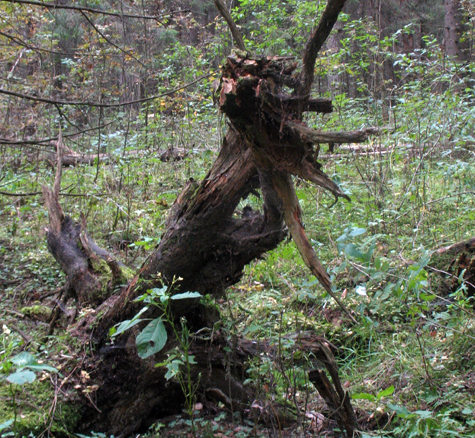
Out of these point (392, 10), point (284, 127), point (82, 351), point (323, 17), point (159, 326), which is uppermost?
point (392, 10)

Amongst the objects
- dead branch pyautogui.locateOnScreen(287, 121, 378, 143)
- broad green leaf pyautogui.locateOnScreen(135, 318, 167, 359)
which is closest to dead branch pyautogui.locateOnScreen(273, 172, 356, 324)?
dead branch pyautogui.locateOnScreen(287, 121, 378, 143)

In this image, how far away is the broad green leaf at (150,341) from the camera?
170cm

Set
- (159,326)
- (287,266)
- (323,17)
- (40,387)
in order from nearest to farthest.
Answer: (323,17) < (159,326) < (40,387) < (287,266)

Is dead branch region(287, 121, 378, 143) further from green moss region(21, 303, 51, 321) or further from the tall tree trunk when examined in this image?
the tall tree trunk

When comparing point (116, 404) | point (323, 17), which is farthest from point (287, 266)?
point (323, 17)

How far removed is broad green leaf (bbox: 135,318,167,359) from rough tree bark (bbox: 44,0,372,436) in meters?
0.24

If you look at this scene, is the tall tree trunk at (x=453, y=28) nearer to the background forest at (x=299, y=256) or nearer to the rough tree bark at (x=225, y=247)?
the background forest at (x=299, y=256)

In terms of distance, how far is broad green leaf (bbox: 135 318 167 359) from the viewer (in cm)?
170

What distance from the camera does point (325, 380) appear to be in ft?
7.02

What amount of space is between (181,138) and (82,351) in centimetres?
517

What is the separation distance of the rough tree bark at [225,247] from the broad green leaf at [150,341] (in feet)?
0.80

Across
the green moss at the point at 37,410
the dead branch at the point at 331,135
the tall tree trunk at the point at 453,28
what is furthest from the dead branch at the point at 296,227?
the tall tree trunk at the point at 453,28

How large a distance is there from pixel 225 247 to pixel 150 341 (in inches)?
30.6

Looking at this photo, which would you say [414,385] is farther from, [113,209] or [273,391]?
[113,209]
